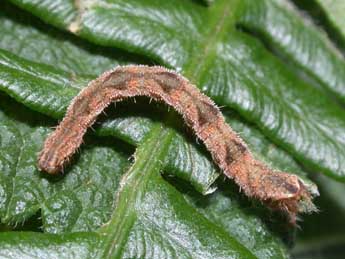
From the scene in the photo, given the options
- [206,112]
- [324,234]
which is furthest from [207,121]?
[324,234]

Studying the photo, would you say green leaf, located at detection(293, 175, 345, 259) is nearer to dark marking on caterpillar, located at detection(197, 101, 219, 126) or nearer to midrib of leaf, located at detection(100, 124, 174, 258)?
dark marking on caterpillar, located at detection(197, 101, 219, 126)

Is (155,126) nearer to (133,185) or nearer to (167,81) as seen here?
(167,81)

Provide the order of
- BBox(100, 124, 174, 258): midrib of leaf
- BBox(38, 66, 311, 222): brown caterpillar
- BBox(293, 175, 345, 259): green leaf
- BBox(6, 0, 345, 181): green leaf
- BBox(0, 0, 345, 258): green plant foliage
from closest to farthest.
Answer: BBox(100, 124, 174, 258): midrib of leaf, BBox(0, 0, 345, 258): green plant foliage, BBox(38, 66, 311, 222): brown caterpillar, BBox(6, 0, 345, 181): green leaf, BBox(293, 175, 345, 259): green leaf

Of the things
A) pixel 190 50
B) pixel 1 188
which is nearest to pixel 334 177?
pixel 190 50

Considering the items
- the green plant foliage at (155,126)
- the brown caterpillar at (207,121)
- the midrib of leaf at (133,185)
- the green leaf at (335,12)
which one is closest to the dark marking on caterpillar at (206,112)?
the brown caterpillar at (207,121)

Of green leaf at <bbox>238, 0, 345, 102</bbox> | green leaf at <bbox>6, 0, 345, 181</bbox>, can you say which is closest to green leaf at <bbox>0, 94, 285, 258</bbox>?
green leaf at <bbox>6, 0, 345, 181</bbox>

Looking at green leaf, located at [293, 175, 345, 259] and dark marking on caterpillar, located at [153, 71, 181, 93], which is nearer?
dark marking on caterpillar, located at [153, 71, 181, 93]

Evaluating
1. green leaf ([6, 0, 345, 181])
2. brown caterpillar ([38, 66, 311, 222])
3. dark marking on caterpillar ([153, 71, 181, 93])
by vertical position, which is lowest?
brown caterpillar ([38, 66, 311, 222])

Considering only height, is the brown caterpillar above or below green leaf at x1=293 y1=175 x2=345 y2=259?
above
